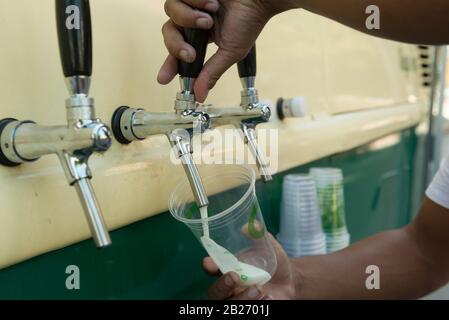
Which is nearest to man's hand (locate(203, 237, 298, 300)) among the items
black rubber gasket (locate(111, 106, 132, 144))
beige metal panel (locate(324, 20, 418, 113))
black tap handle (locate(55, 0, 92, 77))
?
black rubber gasket (locate(111, 106, 132, 144))

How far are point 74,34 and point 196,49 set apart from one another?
0.16 m

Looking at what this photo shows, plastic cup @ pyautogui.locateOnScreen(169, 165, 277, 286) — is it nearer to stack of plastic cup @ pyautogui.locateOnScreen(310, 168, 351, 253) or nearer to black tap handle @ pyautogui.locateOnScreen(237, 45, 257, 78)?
black tap handle @ pyautogui.locateOnScreen(237, 45, 257, 78)

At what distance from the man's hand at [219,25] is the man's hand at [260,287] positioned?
0.25 m

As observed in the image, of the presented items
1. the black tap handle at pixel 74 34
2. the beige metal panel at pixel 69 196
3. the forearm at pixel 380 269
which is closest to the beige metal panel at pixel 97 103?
the beige metal panel at pixel 69 196

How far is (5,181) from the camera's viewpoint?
0.48 meters

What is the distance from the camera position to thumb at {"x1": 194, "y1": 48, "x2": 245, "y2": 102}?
55 cm

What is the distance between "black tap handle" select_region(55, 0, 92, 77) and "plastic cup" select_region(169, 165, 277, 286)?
221 millimetres

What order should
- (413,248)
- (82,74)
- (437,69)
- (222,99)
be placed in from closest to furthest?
(82,74), (222,99), (413,248), (437,69)

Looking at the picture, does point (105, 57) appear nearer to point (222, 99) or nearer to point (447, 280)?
point (222, 99)

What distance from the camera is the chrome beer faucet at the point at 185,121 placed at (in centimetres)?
53

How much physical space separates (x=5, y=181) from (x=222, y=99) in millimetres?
408

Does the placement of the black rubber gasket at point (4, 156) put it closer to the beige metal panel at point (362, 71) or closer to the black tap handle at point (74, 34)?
the black tap handle at point (74, 34)

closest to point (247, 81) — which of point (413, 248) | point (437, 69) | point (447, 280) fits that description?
point (413, 248)
